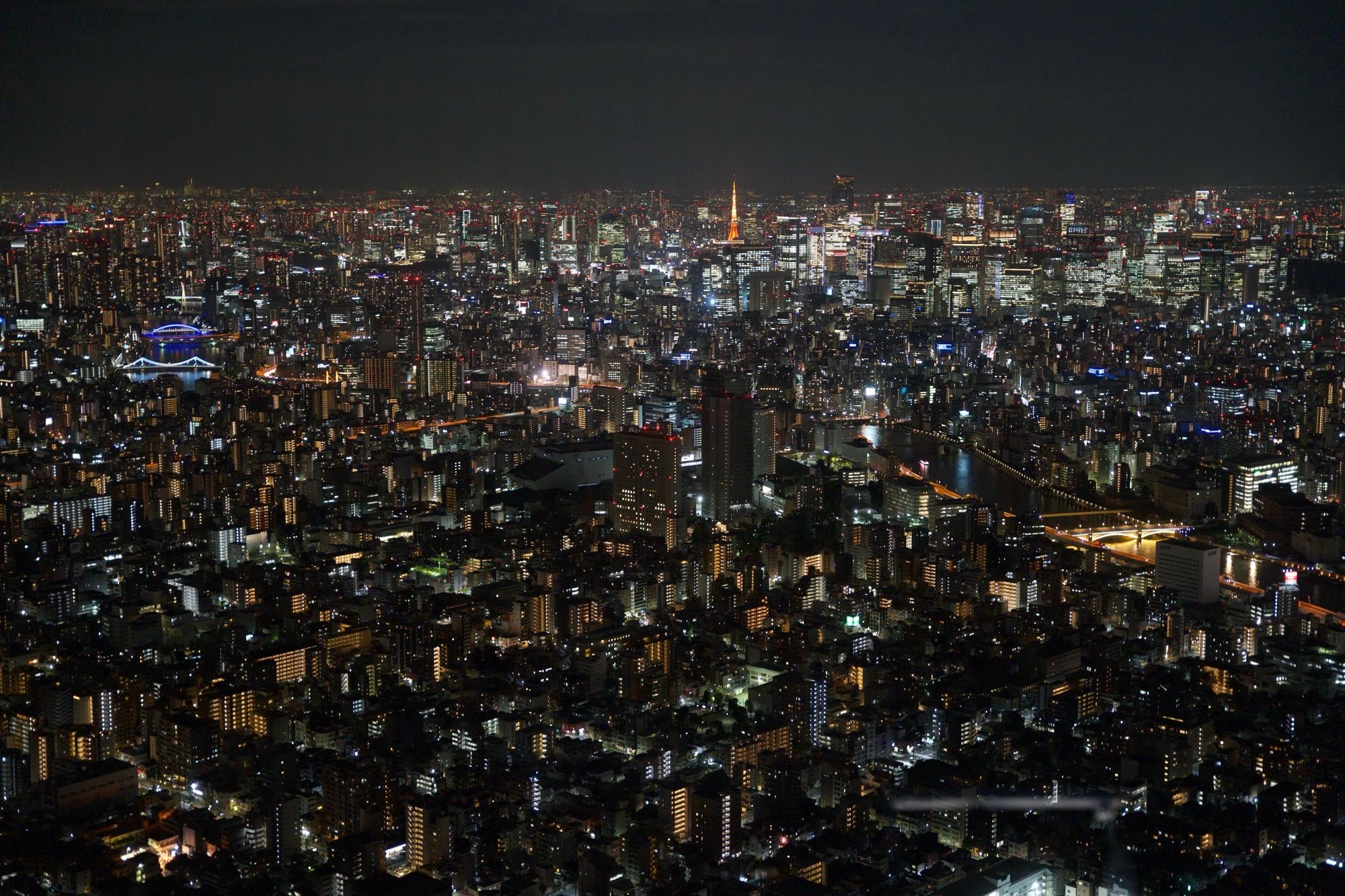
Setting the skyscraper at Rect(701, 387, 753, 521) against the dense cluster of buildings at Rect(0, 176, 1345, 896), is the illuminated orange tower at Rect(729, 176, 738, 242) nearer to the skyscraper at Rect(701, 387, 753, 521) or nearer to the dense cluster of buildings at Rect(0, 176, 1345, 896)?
the dense cluster of buildings at Rect(0, 176, 1345, 896)

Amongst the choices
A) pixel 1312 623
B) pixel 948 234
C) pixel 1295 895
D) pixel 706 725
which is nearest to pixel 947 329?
pixel 948 234

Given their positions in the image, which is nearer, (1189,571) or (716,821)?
(716,821)

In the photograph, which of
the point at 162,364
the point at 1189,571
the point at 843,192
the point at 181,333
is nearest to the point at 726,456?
the point at 1189,571

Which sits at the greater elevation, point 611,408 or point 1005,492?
point 611,408

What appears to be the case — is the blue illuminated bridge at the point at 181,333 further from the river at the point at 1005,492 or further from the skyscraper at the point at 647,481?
the skyscraper at the point at 647,481

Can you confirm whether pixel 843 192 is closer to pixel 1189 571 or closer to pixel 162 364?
pixel 162 364

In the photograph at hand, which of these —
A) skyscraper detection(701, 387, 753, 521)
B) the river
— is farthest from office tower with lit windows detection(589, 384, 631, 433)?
skyscraper detection(701, 387, 753, 521)

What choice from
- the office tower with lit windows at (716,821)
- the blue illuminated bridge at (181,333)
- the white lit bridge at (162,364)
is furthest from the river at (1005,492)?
the blue illuminated bridge at (181,333)

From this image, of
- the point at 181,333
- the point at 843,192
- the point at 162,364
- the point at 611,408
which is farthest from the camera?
the point at 843,192
